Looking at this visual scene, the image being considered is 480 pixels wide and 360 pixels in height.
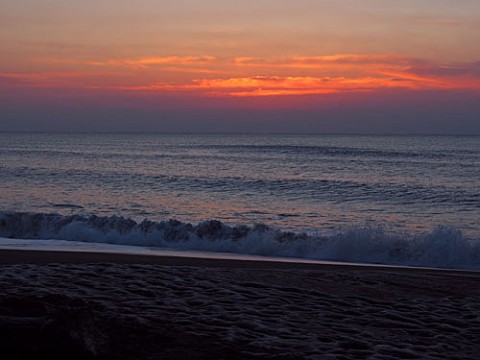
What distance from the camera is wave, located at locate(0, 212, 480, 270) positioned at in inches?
585

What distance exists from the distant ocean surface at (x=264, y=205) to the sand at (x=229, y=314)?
636cm

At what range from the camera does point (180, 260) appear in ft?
40.3

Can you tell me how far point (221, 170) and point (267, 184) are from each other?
11.4m

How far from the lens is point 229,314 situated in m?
6.38

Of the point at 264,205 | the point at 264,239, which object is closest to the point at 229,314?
the point at 264,239

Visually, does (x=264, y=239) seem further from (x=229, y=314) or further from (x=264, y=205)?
(x=264, y=205)

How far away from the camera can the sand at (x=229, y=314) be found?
4.93m

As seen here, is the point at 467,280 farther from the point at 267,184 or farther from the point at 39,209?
the point at 267,184

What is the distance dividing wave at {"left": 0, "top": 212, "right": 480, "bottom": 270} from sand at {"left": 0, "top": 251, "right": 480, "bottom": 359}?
5217 millimetres

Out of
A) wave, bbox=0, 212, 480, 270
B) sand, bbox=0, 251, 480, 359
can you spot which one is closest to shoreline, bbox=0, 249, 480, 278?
sand, bbox=0, 251, 480, 359

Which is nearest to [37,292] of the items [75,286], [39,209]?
[75,286]

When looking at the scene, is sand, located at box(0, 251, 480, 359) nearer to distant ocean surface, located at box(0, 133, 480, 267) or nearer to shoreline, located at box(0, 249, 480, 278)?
shoreline, located at box(0, 249, 480, 278)

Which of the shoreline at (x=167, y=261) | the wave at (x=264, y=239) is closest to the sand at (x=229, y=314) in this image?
the shoreline at (x=167, y=261)

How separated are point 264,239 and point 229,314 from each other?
9.89 m
